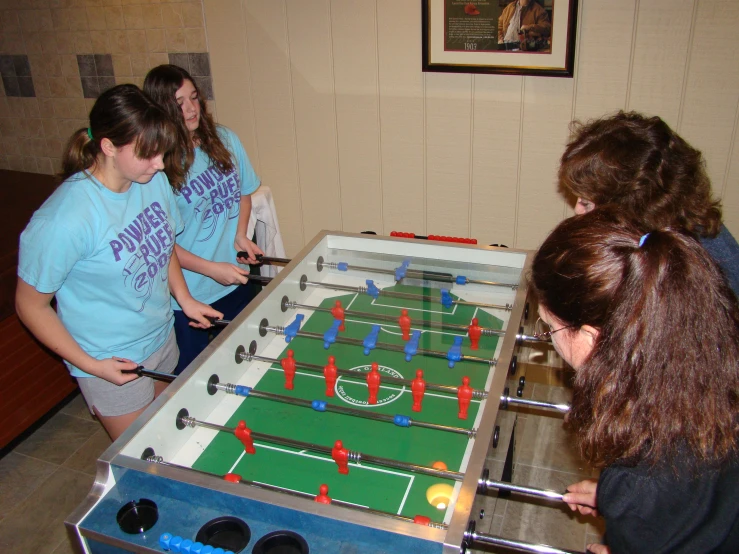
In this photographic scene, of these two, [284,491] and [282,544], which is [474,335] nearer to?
[284,491]

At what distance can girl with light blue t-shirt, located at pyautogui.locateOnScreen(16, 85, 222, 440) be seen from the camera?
5.47 ft

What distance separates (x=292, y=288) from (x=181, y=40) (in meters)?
→ 1.84

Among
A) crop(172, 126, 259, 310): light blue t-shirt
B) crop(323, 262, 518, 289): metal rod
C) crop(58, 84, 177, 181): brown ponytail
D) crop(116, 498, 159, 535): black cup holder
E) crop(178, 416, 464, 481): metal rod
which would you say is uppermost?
crop(58, 84, 177, 181): brown ponytail

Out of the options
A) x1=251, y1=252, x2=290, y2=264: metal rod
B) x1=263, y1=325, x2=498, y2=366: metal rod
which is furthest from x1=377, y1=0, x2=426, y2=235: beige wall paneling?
x1=263, y1=325, x2=498, y2=366: metal rod

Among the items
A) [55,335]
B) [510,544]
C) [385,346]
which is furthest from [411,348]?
[55,335]

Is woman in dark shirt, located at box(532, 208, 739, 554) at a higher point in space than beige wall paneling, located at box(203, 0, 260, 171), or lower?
lower

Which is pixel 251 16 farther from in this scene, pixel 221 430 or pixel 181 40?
pixel 221 430

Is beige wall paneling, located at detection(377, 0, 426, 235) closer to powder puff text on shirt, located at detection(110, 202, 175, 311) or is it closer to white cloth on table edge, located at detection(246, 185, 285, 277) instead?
white cloth on table edge, located at detection(246, 185, 285, 277)

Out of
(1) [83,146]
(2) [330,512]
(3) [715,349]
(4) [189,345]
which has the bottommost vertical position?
(4) [189,345]

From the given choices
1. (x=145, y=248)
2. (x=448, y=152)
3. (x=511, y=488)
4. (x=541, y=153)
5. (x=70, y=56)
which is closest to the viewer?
(x=511, y=488)

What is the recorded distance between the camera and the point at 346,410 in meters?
1.74

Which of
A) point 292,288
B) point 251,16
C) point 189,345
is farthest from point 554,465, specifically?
point 251,16

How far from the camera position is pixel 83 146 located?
1.75 meters

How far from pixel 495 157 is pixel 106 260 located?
1.95m
